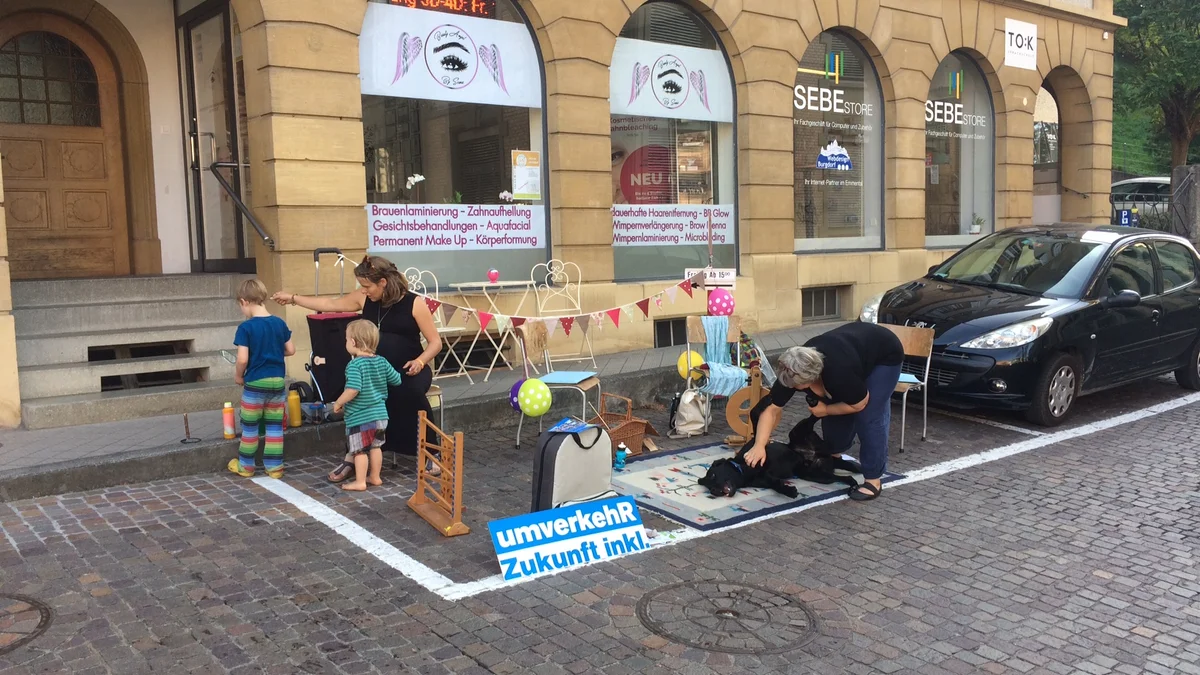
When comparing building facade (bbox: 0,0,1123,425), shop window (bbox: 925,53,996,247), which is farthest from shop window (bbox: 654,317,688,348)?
shop window (bbox: 925,53,996,247)

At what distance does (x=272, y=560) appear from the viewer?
513 cm

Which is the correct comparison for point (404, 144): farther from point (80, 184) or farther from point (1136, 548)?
point (1136, 548)

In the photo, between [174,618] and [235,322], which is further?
[235,322]

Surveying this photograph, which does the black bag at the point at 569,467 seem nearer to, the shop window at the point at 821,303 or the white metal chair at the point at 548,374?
the white metal chair at the point at 548,374

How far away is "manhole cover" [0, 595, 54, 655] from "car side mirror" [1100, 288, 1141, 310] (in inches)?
336

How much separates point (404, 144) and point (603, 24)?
2847 mm

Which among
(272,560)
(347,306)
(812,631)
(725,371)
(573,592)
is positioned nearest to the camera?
(812,631)

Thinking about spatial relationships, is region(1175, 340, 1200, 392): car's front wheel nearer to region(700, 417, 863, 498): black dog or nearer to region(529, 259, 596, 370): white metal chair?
region(700, 417, 863, 498): black dog

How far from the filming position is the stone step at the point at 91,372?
7.82 meters

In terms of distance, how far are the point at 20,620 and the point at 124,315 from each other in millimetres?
5091

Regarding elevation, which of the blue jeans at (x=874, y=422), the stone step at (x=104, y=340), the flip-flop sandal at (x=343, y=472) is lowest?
the flip-flop sandal at (x=343, y=472)

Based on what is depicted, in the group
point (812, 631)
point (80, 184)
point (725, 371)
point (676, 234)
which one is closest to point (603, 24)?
point (676, 234)

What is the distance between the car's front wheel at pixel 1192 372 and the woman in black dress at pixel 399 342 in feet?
26.5

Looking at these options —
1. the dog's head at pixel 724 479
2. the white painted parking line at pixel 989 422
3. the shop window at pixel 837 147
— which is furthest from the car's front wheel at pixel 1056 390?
the shop window at pixel 837 147
